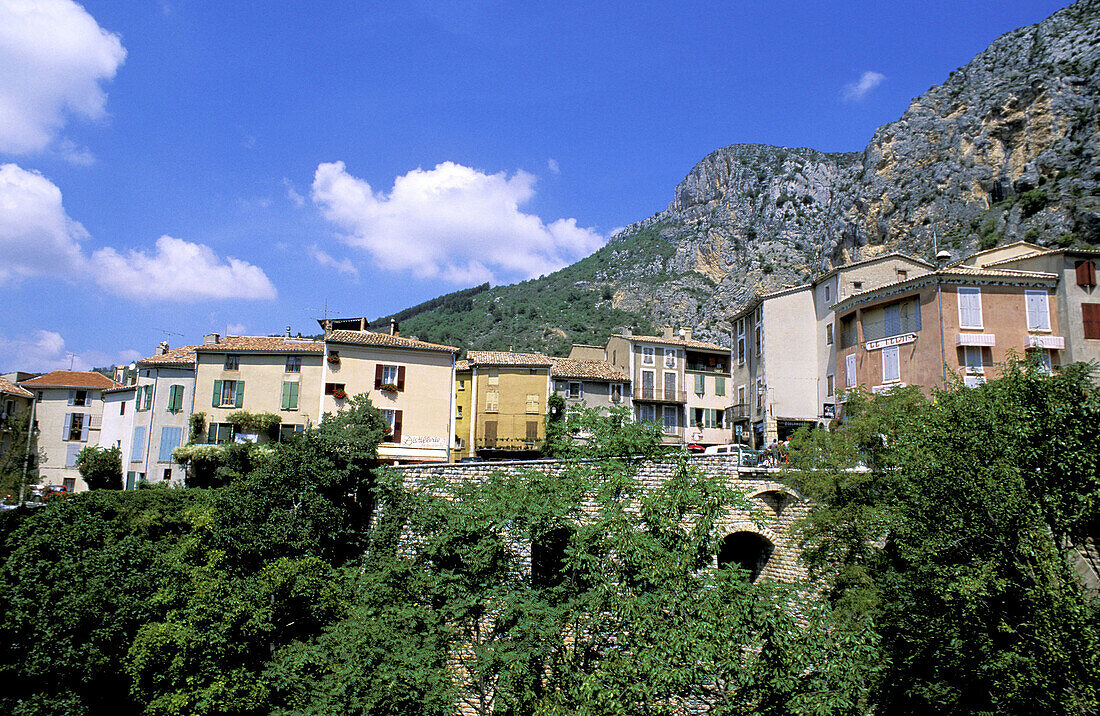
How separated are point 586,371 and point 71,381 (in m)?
45.6

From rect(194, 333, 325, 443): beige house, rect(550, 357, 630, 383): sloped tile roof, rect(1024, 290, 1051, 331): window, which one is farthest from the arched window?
rect(194, 333, 325, 443): beige house

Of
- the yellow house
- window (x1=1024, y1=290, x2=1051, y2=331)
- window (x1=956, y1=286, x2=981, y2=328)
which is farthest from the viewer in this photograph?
the yellow house

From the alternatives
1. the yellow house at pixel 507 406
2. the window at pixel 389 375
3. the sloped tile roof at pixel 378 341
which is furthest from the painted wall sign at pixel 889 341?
the window at pixel 389 375

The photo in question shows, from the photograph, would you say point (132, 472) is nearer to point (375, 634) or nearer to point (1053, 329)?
point (375, 634)

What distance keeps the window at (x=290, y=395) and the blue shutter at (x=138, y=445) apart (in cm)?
1221

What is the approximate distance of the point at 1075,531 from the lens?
13.6 meters

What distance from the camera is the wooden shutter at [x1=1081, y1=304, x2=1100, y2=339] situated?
95.9ft

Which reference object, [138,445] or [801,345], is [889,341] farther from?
[138,445]

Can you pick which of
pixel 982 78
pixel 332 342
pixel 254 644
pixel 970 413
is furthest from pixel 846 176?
pixel 254 644

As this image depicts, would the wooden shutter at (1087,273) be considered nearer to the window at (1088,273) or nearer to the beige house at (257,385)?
the window at (1088,273)

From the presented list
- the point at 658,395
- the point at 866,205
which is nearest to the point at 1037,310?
the point at 658,395

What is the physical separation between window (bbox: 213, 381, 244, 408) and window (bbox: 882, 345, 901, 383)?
1484 inches

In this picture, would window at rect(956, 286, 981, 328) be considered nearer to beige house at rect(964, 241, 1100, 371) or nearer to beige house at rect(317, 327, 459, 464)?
beige house at rect(964, 241, 1100, 371)

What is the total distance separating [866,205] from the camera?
72.6m
